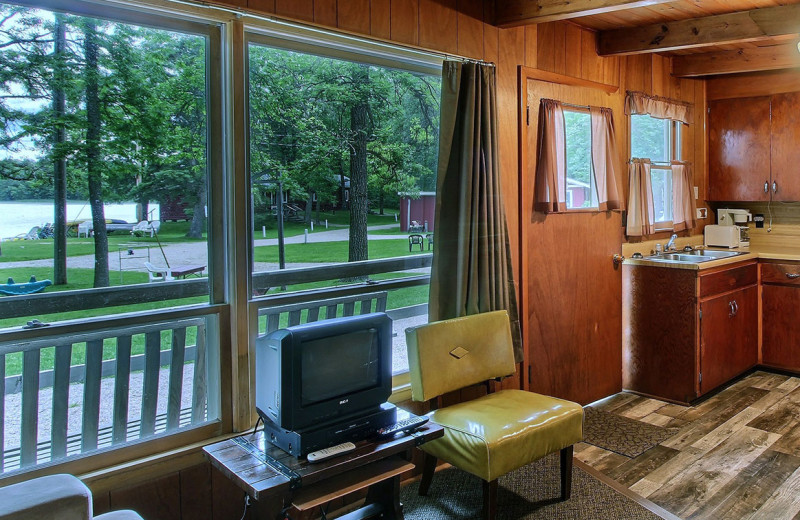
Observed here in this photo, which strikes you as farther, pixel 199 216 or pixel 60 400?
pixel 199 216

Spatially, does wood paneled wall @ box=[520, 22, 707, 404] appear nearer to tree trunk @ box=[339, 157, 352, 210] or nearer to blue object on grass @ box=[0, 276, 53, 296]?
tree trunk @ box=[339, 157, 352, 210]

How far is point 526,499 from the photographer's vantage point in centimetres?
286

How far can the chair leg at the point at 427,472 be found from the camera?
2.86m

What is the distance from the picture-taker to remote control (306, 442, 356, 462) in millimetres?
2043

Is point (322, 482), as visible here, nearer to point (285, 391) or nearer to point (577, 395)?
point (285, 391)

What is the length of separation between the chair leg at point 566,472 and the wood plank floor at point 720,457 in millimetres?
372

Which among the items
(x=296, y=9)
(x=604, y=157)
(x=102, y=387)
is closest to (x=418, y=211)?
(x=296, y=9)

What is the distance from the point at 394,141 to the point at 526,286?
3.86 feet

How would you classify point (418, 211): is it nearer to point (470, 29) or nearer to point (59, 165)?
point (470, 29)

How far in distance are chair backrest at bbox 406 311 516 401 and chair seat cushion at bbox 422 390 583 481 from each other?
0.43 feet

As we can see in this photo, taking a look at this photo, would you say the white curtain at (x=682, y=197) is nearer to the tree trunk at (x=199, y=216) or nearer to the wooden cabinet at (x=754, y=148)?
the wooden cabinet at (x=754, y=148)

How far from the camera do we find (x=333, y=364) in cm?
222

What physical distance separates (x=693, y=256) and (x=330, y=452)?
3616 millimetres

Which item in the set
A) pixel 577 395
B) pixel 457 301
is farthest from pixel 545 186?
pixel 577 395
